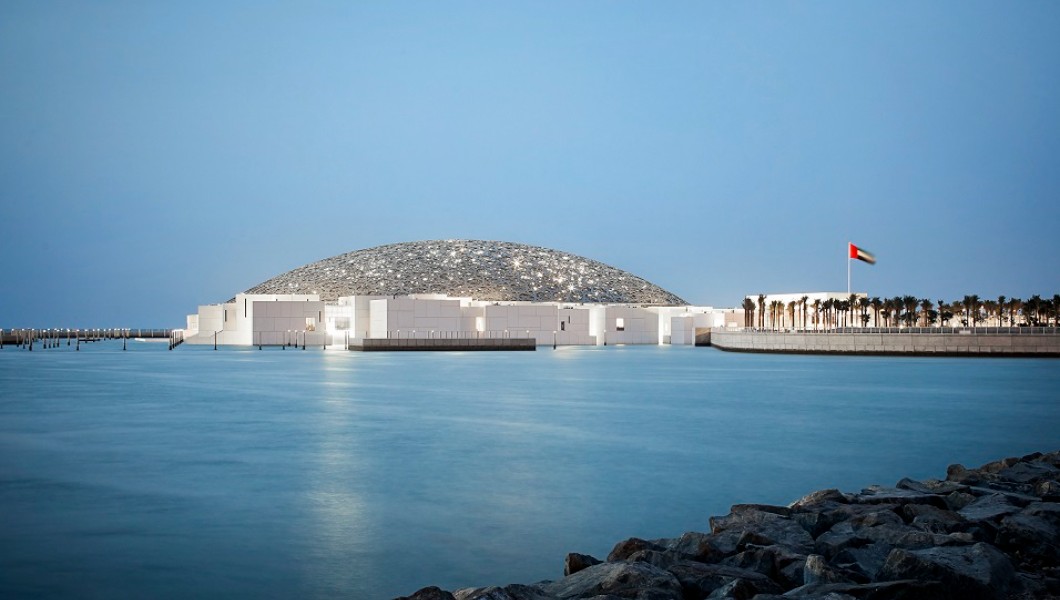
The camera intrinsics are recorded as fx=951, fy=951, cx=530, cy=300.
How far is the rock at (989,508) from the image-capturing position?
9.45 m

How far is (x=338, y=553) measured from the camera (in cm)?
938

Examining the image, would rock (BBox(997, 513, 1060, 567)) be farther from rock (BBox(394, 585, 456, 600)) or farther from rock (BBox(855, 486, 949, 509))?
rock (BBox(394, 585, 456, 600))

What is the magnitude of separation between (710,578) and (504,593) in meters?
1.65

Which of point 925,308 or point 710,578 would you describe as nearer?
point 710,578

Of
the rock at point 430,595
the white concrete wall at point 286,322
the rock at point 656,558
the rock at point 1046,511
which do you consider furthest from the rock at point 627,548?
the white concrete wall at point 286,322

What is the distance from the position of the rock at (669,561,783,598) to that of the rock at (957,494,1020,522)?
315 centimetres

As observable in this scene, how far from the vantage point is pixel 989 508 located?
9805 millimetres

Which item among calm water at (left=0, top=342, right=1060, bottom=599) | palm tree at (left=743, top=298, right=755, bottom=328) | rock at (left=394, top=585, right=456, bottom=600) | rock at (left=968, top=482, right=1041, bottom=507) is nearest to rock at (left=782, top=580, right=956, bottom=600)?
rock at (left=394, top=585, right=456, bottom=600)

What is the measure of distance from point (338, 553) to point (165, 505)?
3.48 m

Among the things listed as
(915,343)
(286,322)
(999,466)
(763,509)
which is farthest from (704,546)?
(286,322)

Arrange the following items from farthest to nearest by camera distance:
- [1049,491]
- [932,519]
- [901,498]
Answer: [1049,491]
[901,498]
[932,519]

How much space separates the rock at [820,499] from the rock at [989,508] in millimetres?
1258

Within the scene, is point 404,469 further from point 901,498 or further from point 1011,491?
point 1011,491

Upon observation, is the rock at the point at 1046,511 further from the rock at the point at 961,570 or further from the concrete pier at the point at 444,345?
the concrete pier at the point at 444,345
